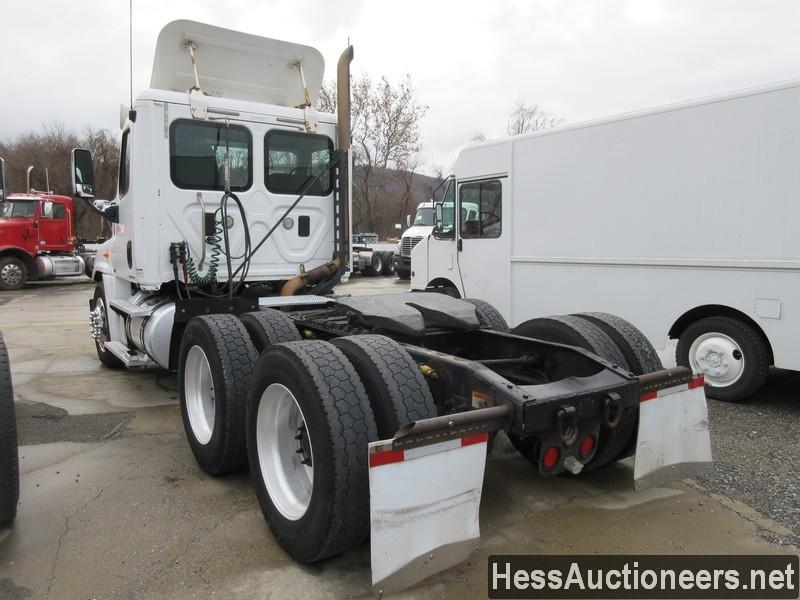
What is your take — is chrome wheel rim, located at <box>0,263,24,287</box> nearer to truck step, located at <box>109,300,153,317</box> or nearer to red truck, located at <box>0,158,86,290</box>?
red truck, located at <box>0,158,86,290</box>

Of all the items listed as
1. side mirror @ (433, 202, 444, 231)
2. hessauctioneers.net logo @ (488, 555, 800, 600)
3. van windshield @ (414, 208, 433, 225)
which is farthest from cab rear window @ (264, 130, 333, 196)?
van windshield @ (414, 208, 433, 225)

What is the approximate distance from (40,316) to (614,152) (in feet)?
38.6

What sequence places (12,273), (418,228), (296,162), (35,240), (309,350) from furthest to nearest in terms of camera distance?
(418,228) < (35,240) < (12,273) < (296,162) < (309,350)

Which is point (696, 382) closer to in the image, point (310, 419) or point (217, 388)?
point (310, 419)

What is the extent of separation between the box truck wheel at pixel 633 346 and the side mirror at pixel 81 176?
491 centimetres

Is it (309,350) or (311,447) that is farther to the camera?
(309,350)

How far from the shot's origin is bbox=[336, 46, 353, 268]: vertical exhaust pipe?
5.31 m

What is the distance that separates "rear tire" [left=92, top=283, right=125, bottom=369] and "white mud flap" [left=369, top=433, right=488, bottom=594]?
5543mm

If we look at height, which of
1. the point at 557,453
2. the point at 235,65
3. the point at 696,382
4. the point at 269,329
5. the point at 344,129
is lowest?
the point at 557,453

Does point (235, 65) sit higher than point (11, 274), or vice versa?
point (235, 65)

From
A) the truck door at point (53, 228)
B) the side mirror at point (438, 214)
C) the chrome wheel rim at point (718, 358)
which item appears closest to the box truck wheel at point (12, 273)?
the truck door at point (53, 228)

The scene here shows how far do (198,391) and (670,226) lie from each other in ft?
15.8

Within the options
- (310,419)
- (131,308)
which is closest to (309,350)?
(310,419)

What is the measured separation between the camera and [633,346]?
12.2ft
